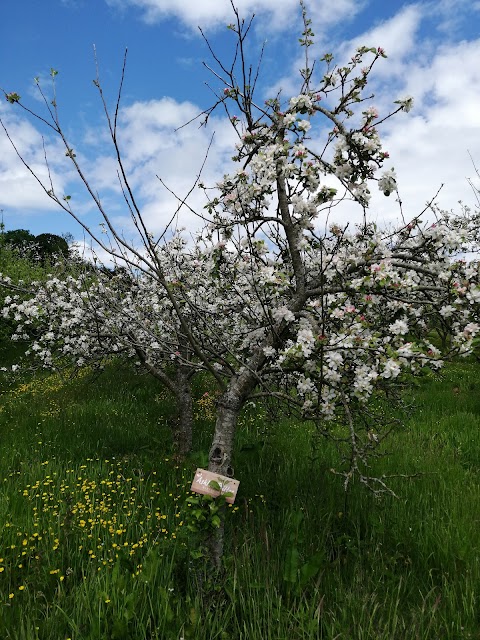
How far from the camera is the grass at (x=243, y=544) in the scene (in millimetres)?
3129

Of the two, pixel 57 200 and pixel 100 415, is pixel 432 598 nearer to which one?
pixel 57 200

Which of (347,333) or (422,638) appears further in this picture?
(347,333)

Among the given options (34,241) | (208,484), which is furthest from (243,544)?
(34,241)

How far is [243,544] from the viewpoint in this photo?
4035mm

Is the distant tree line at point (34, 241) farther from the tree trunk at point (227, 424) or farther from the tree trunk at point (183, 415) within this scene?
the tree trunk at point (227, 424)

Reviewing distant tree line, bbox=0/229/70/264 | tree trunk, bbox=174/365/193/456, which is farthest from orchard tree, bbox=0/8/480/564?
distant tree line, bbox=0/229/70/264

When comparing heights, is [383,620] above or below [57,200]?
below

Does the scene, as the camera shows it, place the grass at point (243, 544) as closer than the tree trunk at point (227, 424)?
Yes

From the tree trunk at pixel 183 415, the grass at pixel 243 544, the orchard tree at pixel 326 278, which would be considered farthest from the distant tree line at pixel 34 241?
the orchard tree at pixel 326 278

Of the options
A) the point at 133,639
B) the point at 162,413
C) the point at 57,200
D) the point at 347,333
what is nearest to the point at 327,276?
the point at 347,333

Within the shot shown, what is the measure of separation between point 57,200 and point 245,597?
338 cm

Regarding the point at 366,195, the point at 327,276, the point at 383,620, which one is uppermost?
the point at 366,195

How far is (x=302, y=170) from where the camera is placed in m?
3.83

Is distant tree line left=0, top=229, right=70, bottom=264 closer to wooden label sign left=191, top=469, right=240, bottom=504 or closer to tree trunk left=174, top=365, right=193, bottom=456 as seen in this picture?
tree trunk left=174, top=365, right=193, bottom=456
